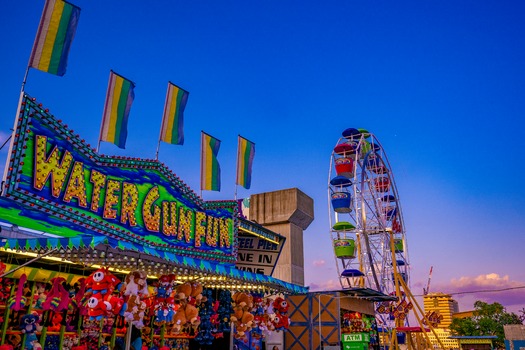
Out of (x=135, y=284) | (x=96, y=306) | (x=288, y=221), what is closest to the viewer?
(x=96, y=306)

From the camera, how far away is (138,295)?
9.88 m

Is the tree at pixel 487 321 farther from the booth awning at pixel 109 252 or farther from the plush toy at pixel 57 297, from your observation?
the plush toy at pixel 57 297

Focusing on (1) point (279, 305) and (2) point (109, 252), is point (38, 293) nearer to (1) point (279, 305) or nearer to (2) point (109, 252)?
(2) point (109, 252)

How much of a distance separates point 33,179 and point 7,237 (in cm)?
174

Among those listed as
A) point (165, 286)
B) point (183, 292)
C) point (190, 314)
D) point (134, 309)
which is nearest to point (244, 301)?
point (190, 314)

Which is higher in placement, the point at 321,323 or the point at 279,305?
the point at 279,305

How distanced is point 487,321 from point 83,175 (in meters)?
69.6

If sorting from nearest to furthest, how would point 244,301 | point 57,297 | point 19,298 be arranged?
point 19,298 → point 57,297 → point 244,301

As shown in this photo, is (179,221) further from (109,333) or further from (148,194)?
(109,333)

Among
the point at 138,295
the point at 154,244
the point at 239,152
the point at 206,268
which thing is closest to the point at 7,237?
the point at 138,295

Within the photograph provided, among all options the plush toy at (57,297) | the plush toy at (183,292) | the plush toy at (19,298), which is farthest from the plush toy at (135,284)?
the plush toy at (19,298)

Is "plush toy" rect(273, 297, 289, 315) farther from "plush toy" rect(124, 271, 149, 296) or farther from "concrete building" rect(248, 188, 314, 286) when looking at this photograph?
"concrete building" rect(248, 188, 314, 286)

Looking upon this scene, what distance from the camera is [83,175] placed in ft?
40.2

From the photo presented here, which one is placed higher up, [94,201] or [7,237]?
[94,201]
